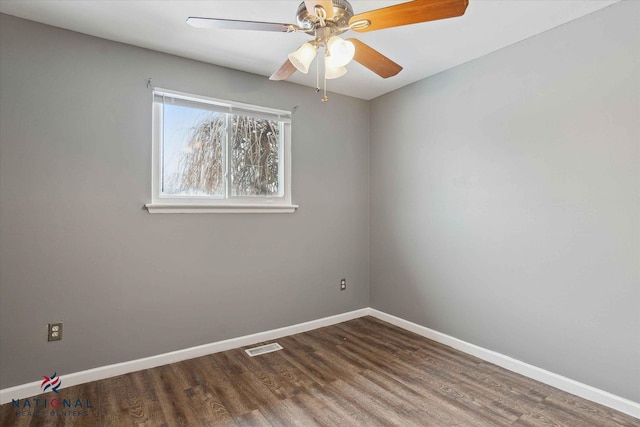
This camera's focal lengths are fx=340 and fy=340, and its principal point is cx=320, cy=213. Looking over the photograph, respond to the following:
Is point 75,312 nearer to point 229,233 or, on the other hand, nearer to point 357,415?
point 229,233

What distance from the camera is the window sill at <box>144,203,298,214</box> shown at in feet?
8.42

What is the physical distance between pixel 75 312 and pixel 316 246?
2.00 meters

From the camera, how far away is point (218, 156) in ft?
9.56

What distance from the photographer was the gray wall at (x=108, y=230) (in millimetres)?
2141

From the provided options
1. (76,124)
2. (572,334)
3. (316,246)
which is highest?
(76,124)

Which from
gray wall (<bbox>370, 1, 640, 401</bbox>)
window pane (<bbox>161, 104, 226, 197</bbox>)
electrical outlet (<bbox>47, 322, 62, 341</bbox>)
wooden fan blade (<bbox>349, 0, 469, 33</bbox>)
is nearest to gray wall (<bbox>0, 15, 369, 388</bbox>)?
electrical outlet (<bbox>47, 322, 62, 341</bbox>)

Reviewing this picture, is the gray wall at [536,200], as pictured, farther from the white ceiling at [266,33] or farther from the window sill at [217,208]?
the window sill at [217,208]

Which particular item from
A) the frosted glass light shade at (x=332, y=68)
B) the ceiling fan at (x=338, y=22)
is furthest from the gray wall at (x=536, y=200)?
the frosted glass light shade at (x=332, y=68)

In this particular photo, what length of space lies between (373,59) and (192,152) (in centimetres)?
169

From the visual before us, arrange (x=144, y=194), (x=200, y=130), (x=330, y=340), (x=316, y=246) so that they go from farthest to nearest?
1. (x=316, y=246)
2. (x=330, y=340)
3. (x=200, y=130)
4. (x=144, y=194)

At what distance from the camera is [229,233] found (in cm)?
290

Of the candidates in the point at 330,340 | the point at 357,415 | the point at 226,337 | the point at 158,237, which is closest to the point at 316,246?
the point at 330,340

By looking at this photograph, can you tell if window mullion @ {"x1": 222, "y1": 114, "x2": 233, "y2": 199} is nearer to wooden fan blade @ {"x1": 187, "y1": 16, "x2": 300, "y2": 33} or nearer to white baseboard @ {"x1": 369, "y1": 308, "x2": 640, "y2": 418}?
wooden fan blade @ {"x1": 187, "y1": 16, "x2": 300, "y2": 33}

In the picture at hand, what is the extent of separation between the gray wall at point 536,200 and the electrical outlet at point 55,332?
2.80 m
